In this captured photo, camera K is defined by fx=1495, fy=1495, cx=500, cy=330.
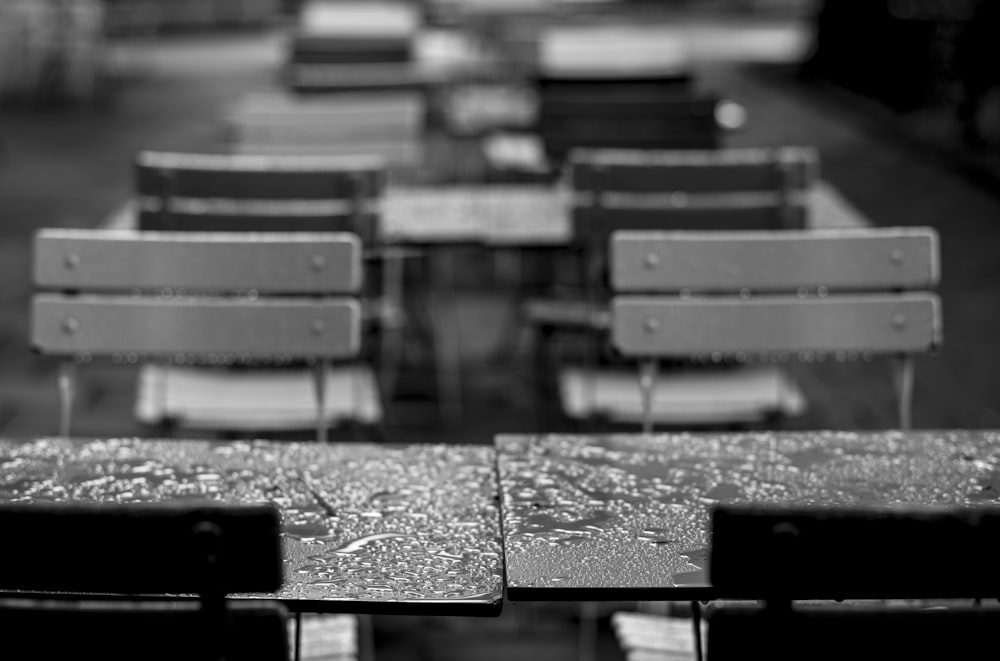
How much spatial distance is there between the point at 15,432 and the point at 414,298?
1808 millimetres

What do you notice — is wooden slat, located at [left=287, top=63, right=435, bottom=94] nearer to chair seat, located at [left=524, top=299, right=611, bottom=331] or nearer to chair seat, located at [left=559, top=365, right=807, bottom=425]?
chair seat, located at [left=524, top=299, right=611, bottom=331]

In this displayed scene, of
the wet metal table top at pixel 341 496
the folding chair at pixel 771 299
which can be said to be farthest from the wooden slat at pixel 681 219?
the wet metal table top at pixel 341 496

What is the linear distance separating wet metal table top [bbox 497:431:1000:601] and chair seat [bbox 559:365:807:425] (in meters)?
1.33

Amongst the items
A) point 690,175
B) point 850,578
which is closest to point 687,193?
point 690,175

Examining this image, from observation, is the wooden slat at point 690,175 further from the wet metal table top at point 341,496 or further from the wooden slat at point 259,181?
the wet metal table top at point 341,496

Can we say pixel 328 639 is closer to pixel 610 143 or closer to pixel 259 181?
pixel 259 181

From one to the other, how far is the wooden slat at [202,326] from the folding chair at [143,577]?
150 centimetres

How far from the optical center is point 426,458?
2.45m

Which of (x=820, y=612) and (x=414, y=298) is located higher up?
(x=820, y=612)

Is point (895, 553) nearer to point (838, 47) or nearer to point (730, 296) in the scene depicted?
point (730, 296)

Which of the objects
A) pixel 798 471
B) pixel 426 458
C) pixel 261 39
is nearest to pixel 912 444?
pixel 798 471

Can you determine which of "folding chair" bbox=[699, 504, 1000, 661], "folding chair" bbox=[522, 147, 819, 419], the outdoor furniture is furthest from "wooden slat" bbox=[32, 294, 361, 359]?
"folding chair" bbox=[699, 504, 1000, 661]

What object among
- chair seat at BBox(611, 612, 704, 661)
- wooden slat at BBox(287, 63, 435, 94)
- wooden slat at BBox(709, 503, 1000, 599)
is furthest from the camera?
wooden slat at BBox(287, 63, 435, 94)

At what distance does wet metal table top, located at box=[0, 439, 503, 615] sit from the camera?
1938 mm
